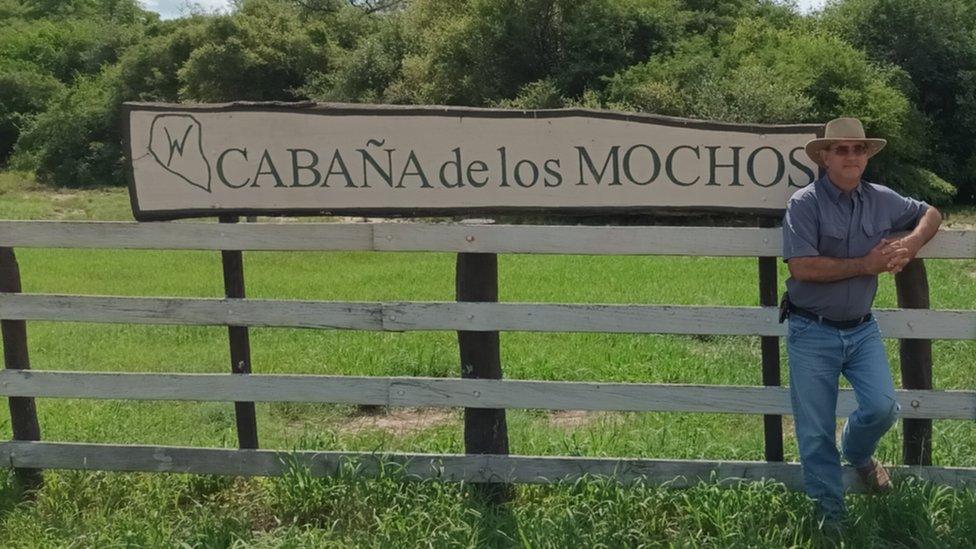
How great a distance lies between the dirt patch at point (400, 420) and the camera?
5.88 meters

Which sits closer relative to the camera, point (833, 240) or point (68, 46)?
point (833, 240)

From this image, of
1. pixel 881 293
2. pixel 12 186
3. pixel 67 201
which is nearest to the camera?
pixel 881 293

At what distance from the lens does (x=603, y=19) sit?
31.0 meters

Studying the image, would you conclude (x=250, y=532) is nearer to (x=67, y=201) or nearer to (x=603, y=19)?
(x=603, y=19)

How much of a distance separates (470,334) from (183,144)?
1.63m

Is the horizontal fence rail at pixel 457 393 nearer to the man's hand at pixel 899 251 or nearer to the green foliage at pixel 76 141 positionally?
the man's hand at pixel 899 251

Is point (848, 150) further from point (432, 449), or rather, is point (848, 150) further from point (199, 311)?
point (199, 311)

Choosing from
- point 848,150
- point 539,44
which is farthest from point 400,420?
point 539,44

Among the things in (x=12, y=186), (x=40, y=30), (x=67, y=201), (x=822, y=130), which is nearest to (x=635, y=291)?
(x=822, y=130)

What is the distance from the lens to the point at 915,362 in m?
4.11

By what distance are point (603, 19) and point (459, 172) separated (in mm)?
28469

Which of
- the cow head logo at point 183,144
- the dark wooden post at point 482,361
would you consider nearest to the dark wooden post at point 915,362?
the dark wooden post at point 482,361

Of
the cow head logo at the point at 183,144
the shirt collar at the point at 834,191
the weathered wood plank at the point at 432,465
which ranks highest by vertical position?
the cow head logo at the point at 183,144

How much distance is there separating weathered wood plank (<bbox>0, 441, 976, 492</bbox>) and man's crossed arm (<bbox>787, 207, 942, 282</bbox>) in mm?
998
